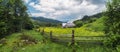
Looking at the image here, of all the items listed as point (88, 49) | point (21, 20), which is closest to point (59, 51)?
point (88, 49)

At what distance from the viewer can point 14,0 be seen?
59531 mm

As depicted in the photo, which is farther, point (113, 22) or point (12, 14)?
point (12, 14)

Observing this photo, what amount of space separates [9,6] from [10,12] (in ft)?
8.17

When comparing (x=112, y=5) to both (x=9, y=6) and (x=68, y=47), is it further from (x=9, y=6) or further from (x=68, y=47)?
(x=9, y=6)

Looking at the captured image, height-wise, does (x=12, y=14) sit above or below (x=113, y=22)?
above

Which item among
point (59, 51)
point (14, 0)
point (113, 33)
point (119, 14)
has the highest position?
point (14, 0)

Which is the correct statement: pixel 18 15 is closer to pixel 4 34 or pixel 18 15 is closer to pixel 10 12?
pixel 10 12

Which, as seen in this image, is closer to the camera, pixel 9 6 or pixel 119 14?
pixel 119 14

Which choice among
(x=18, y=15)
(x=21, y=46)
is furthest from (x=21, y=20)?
(x=21, y=46)

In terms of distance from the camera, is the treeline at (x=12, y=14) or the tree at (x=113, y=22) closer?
the tree at (x=113, y=22)

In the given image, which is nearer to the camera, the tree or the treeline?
the tree

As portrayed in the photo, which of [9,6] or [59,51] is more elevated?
[9,6]

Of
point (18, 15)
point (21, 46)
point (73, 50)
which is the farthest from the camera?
point (18, 15)

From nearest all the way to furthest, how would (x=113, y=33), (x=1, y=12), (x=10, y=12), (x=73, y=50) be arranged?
(x=113, y=33), (x=73, y=50), (x=1, y=12), (x=10, y=12)
